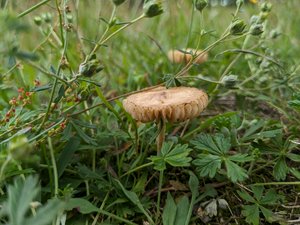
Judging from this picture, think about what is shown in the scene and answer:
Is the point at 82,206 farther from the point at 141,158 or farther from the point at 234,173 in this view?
the point at 234,173

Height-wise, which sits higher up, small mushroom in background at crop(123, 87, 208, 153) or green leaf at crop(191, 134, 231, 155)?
small mushroom in background at crop(123, 87, 208, 153)

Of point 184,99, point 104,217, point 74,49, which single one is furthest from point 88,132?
point 74,49

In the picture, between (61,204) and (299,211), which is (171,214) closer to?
(299,211)

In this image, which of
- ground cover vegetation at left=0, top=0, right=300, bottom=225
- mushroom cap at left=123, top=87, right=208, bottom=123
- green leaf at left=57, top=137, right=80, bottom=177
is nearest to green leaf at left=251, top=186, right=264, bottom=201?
ground cover vegetation at left=0, top=0, right=300, bottom=225

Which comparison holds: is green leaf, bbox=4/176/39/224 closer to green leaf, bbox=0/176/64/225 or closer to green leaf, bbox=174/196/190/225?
green leaf, bbox=0/176/64/225

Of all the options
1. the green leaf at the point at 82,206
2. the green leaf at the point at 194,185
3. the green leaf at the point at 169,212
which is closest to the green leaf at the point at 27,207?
the green leaf at the point at 82,206

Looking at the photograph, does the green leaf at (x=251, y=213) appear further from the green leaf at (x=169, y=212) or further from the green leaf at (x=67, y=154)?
the green leaf at (x=67, y=154)

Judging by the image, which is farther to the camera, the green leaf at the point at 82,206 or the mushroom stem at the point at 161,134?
the mushroom stem at the point at 161,134
